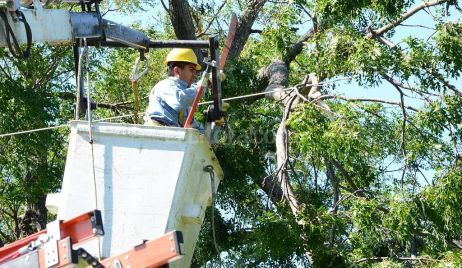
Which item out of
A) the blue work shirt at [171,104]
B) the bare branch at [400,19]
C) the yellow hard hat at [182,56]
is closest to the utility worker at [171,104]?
the blue work shirt at [171,104]

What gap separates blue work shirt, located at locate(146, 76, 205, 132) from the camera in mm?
7695

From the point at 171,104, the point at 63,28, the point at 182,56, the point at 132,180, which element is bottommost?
the point at 132,180

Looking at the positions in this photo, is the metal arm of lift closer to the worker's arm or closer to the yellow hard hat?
the yellow hard hat

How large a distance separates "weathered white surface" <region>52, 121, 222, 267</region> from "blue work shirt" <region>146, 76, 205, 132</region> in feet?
2.56

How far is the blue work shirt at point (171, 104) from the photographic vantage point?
7695mm

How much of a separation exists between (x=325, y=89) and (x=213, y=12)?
14.2ft

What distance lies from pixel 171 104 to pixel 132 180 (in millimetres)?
1004

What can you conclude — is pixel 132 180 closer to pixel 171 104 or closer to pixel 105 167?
pixel 105 167

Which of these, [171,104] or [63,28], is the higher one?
[63,28]

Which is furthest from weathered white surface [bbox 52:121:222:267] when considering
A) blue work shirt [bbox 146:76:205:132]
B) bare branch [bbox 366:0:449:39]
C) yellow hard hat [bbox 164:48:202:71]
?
bare branch [bbox 366:0:449:39]

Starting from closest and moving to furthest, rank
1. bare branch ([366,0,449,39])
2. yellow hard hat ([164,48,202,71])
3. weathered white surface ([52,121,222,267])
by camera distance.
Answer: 1. weathered white surface ([52,121,222,267])
2. yellow hard hat ([164,48,202,71])
3. bare branch ([366,0,449,39])

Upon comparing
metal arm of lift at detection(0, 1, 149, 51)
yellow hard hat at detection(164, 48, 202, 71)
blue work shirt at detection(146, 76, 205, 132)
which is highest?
metal arm of lift at detection(0, 1, 149, 51)

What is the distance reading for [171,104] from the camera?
7691 millimetres

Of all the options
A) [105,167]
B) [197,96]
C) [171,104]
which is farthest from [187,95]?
[105,167]
